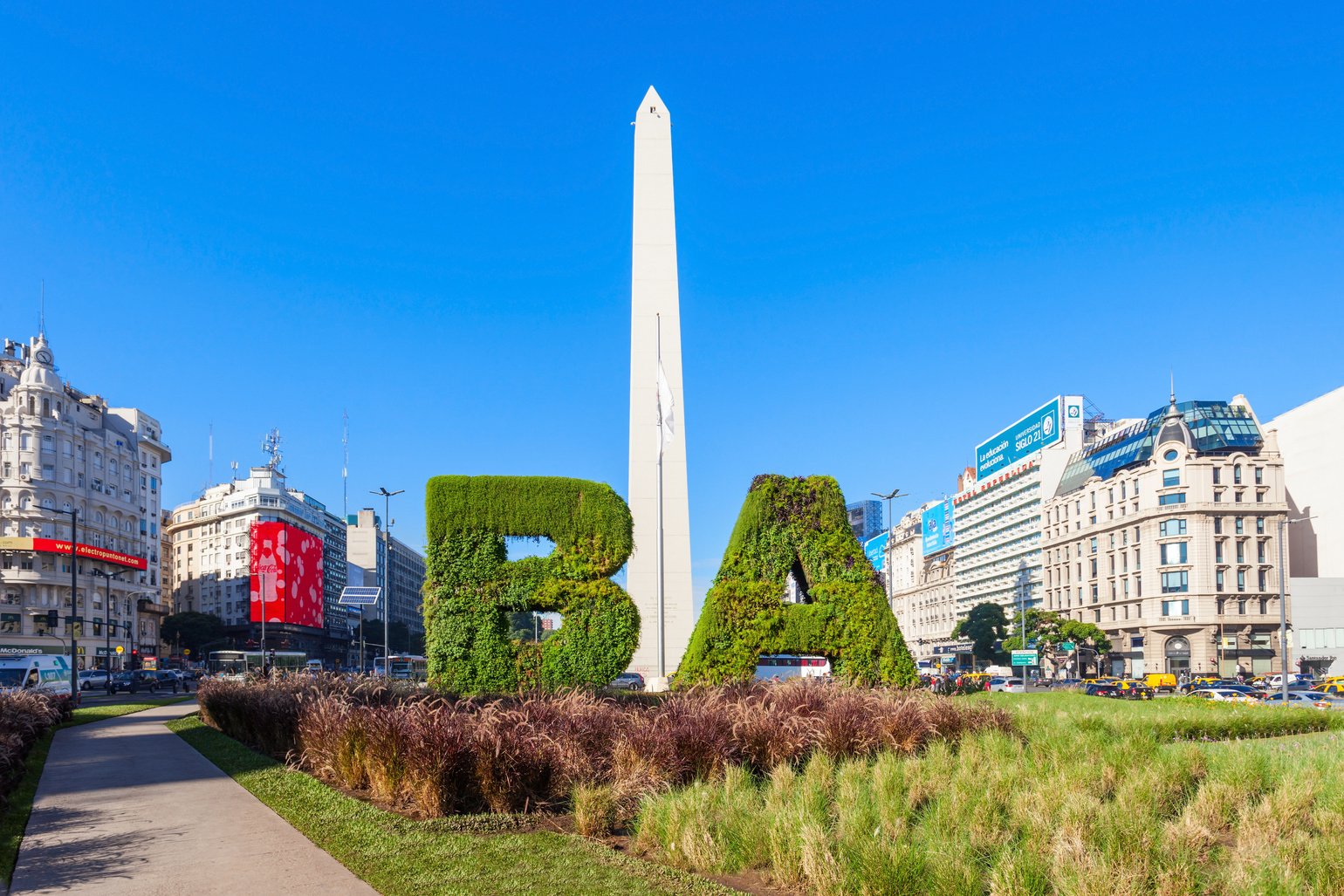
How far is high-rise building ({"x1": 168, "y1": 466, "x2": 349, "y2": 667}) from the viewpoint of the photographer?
132m

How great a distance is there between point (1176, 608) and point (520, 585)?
83159 millimetres

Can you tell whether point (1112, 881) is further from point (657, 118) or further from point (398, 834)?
point (657, 118)

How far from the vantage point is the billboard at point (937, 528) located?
156750mm

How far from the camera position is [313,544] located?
145875 mm

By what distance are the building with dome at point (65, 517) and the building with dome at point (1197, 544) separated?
8808 cm

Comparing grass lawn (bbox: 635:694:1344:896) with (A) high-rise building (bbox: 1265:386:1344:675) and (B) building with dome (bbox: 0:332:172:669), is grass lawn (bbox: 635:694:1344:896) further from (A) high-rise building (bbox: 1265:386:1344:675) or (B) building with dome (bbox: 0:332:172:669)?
(B) building with dome (bbox: 0:332:172:669)

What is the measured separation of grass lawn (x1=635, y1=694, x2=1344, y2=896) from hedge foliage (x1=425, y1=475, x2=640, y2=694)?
7.14 m

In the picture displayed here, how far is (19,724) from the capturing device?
60.4 ft

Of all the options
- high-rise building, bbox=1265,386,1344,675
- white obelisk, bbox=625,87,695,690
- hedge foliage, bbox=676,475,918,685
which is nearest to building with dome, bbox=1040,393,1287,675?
high-rise building, bbox=1265,386,1344,675

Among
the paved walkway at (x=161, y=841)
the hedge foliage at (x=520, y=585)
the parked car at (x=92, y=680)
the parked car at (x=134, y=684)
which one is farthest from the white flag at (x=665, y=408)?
the parked car at (x=92, y=680)

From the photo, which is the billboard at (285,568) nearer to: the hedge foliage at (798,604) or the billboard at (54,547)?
the billboard at (54,547)

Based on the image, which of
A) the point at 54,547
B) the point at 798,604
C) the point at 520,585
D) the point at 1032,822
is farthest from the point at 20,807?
the point at 54,547

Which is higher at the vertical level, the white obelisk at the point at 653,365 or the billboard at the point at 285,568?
the white obelisk at the point at 653,365

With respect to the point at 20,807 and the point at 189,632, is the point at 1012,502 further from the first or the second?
the point at 20,807
